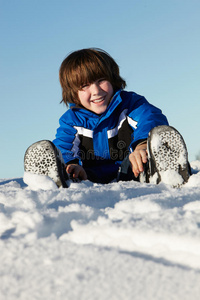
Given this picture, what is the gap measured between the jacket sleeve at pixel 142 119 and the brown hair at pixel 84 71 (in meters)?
0.33

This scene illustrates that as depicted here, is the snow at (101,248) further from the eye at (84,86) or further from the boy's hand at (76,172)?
the eye at (84,86)

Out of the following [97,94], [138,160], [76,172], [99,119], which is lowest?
[76,172]

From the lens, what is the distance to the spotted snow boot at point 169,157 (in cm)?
174

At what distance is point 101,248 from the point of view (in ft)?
2.83

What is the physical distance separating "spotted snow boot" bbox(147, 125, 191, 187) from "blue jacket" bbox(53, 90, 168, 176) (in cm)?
65

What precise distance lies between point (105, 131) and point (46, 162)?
81 cm

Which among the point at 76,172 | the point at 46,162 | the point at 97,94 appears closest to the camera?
the point at 46,162

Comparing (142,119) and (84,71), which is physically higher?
(84,71)

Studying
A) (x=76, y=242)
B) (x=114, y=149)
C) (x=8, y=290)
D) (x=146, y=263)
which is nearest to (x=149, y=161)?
(x=114, y=149)

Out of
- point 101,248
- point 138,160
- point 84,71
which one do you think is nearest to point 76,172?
point 138,160

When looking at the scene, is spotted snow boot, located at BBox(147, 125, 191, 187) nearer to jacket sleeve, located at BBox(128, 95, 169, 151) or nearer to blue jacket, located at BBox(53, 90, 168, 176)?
jacket sleeve, located at BBox(128, 95, 169, 151)

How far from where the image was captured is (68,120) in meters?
2.73

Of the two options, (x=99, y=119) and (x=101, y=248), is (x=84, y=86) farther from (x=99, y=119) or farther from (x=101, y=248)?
(x=101, y=248)

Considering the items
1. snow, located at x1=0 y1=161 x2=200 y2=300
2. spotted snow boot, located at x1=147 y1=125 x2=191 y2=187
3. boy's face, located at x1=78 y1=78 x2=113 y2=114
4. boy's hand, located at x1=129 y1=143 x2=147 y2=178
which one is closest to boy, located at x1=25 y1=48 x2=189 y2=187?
boy's face, located at x1=78 y1=78 x2=113 y2=114
